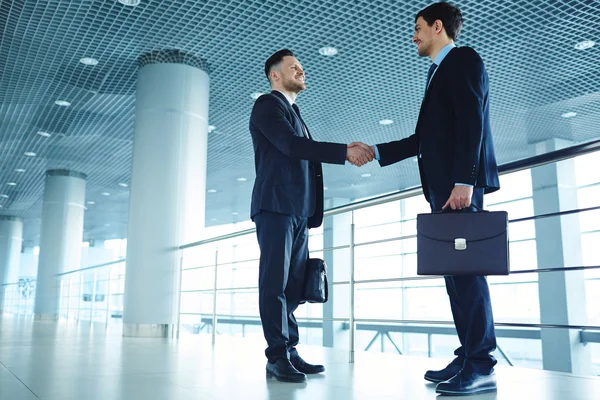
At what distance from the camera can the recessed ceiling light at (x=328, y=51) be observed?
4036mm

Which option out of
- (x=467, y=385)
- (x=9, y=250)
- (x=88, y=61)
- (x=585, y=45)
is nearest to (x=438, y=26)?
(x=467, y=385)

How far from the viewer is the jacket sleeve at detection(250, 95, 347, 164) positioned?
1.48 meters

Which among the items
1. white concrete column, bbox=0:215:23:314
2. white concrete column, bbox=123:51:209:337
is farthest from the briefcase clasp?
white concrete column, bbox=0:215:23:314

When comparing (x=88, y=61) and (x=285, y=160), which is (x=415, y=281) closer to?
(x=88, y=61)

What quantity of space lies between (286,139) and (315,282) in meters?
0.43

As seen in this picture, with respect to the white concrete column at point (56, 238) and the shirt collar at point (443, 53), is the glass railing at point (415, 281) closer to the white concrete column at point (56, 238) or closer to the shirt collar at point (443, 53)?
the white concrete column at point (56, 238)

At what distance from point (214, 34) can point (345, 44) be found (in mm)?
927

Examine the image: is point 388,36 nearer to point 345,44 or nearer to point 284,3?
point 345,44

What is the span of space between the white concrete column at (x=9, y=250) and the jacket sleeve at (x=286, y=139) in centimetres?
1168

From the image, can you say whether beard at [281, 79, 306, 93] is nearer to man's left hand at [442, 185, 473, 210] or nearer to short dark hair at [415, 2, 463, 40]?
short dark hair at [415, 2, 463, 40]

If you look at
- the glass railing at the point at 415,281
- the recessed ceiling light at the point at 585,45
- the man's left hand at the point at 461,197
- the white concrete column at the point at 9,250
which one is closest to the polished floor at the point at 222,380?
the man's left hand at the point at 461,197

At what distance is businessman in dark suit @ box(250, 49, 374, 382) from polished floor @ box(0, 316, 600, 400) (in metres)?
0.14

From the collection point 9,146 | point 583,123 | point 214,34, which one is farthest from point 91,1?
point 583,123

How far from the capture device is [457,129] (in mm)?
1289
